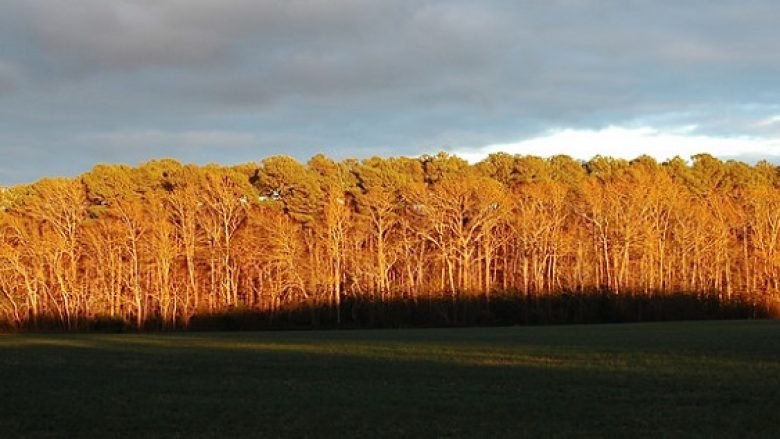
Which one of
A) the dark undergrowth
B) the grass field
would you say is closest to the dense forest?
the dark undergrowth

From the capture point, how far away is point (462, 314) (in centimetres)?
8094

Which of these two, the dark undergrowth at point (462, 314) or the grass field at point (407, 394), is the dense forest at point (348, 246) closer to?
the dark undergrowth at point (462, 314)

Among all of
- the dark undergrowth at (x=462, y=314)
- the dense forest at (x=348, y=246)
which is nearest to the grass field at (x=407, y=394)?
the dark undergrowth at (x=462, y=314)

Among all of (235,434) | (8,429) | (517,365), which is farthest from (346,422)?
(517,365)

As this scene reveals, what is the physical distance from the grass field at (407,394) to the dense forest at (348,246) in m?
49.4

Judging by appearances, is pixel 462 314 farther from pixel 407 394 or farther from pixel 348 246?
pixel 407 394

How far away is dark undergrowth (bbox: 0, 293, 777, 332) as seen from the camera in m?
79.9

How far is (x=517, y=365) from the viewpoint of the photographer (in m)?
26.3

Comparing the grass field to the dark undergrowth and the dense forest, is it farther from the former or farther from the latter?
the dense forest

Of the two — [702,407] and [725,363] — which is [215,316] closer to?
[725,363]

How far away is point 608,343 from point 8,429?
1099 inches

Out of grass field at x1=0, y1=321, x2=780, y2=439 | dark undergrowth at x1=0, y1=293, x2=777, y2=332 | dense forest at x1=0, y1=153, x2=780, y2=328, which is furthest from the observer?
dense forest at x1=0, y1=153, x2=780, y2=328

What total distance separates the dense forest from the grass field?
1944 inches

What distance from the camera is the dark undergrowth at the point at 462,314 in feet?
262
